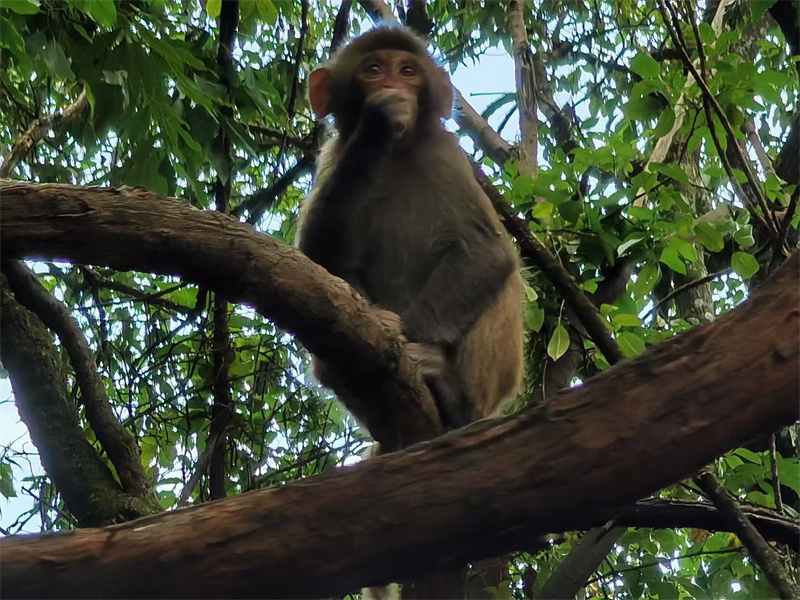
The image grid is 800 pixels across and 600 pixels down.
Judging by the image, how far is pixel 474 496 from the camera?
206cm

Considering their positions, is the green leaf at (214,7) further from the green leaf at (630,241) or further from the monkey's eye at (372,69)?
the green leaf at (630,241)

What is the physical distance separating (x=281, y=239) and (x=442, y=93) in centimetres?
111

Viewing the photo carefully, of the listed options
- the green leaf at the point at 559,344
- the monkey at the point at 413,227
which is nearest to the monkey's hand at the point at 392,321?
the monkey at the point at 413,227

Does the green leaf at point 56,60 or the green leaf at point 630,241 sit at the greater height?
the green leaf at point 56,60

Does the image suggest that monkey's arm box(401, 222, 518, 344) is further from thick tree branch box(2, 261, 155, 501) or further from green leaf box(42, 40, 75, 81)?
green leaf box(42, 40, 75, 81)

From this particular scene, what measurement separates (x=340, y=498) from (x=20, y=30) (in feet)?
8.22

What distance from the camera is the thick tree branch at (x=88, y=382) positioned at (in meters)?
3.75

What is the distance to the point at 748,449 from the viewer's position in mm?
4211

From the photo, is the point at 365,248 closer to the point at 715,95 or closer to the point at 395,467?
the point at 715,95

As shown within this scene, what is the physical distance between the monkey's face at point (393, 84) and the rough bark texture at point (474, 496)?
249 cm

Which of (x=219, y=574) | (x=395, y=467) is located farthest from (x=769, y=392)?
(x=219, y=574)

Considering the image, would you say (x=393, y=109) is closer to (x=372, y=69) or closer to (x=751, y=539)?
Result: (x=372, y=69)

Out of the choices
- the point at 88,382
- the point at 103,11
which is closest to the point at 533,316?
the point at 88,382

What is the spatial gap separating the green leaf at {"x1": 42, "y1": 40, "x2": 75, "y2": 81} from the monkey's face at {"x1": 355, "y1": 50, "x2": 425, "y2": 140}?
144cm
